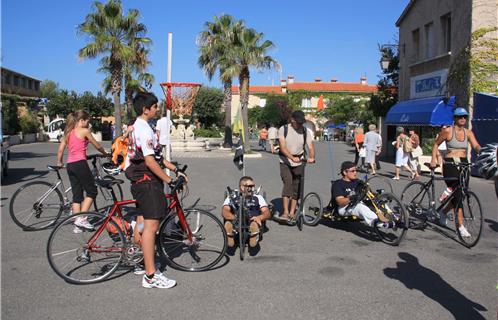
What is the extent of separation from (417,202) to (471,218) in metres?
1.24

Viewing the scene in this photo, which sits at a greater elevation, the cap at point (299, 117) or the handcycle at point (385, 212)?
the cap at point (299, 117)

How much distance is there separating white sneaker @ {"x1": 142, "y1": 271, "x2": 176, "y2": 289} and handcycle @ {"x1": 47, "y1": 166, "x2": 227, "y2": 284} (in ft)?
1.49

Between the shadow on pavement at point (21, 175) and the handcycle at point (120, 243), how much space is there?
8.48 meters

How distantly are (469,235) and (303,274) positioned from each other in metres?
2.84

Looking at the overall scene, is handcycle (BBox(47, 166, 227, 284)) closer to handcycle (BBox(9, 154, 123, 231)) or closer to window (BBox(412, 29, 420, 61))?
handcycle (BBox(9, 154, 123, 231))

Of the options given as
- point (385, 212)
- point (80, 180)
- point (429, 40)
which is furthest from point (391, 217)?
point (429, 40)

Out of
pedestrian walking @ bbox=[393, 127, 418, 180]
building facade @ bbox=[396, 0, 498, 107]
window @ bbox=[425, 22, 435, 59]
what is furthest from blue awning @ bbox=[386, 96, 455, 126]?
pedestrian walking @ bbox=[393, 127, 418, 180]

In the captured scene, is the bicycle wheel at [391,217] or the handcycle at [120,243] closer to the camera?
the handcycle at [120,243]

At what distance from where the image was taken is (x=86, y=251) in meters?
4.79

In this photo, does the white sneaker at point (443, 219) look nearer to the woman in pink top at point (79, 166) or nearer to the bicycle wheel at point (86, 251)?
the bicycle wheel at point (86, 251)

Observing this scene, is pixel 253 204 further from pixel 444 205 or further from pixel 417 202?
pixel 417 202

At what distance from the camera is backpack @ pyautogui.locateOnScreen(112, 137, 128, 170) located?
813 cm

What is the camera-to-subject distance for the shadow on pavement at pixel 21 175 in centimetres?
1279

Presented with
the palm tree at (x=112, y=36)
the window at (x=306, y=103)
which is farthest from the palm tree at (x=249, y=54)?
the window at (x=306, y=103)
